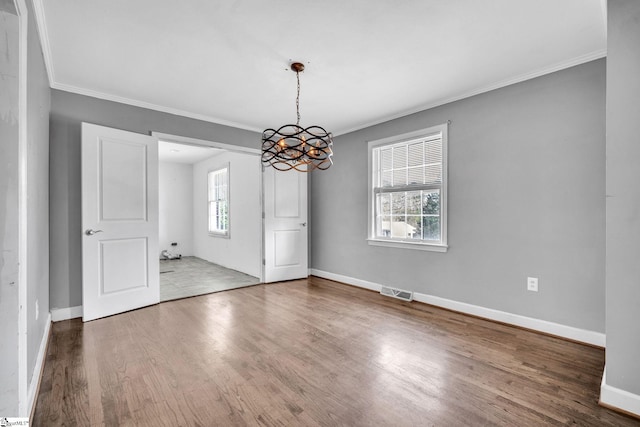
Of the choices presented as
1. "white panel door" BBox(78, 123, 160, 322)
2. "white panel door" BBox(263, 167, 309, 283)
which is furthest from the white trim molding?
"white panel door" BBox(263, 167, 309, 283)

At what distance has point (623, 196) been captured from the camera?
1.69 meters

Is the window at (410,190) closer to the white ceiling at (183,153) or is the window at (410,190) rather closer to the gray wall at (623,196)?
the gray wall at (623,196)

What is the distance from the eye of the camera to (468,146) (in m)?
3.28

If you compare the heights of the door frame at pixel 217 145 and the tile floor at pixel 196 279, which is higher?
the door frame at pixel 217 145

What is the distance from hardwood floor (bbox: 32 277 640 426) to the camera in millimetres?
1647

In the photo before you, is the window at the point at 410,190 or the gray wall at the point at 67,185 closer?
the gray wall at the point at 67,185

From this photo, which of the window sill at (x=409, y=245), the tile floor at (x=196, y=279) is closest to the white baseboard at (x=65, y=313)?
the tile floor at (x=196, y=279)

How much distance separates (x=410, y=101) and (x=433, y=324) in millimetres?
2556

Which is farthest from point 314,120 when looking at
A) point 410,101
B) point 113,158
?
point 113,158

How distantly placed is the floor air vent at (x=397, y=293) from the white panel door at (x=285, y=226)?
1579 millimetres

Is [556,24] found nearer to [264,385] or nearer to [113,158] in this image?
[264,385]

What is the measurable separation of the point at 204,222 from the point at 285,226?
11.1ft

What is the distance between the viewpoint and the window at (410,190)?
11.7ft

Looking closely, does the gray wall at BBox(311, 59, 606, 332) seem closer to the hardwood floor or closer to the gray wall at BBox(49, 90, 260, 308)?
the hardwood floor
